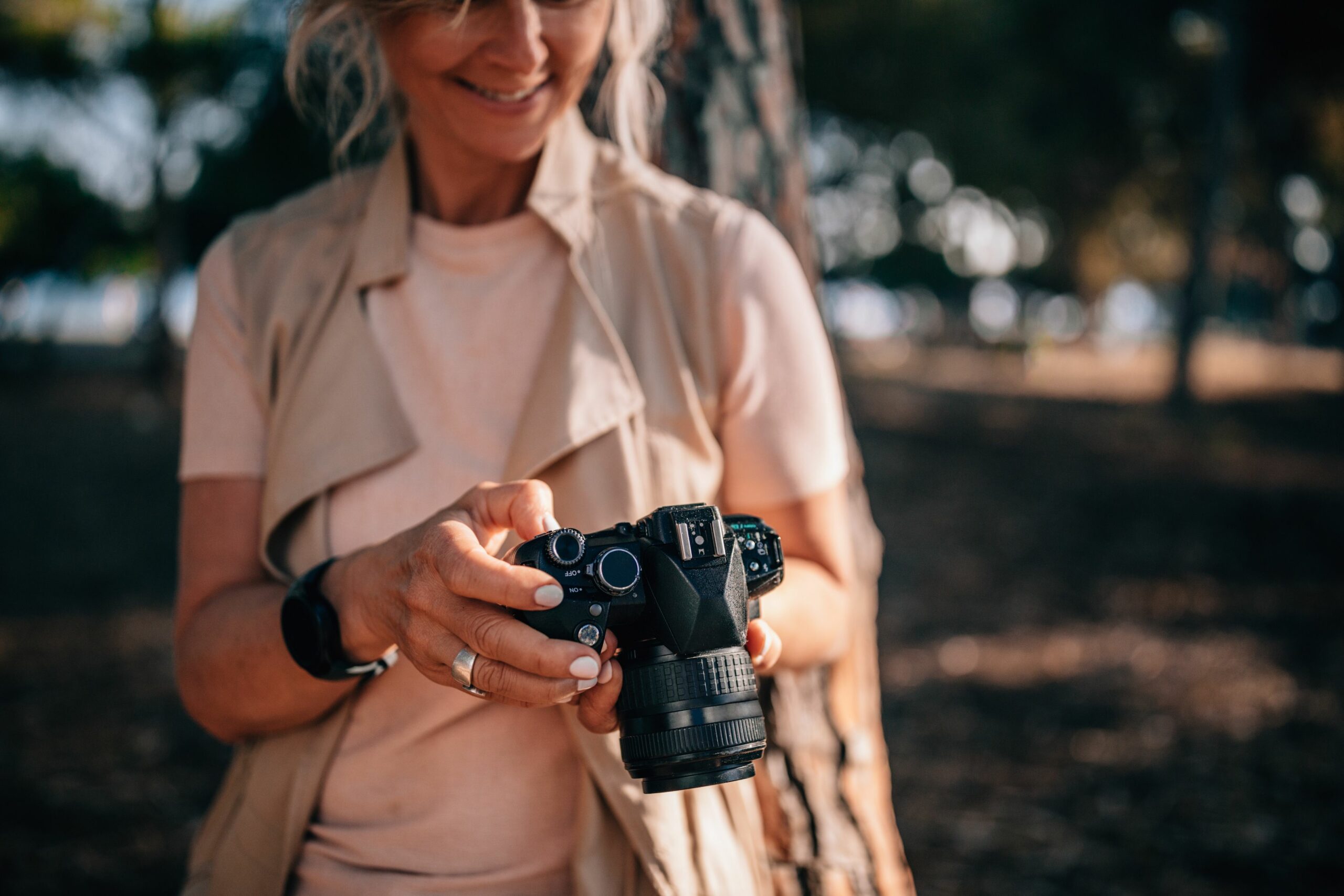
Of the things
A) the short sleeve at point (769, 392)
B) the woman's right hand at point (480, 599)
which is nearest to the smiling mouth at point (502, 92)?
the short sleeve at point (769, 392)

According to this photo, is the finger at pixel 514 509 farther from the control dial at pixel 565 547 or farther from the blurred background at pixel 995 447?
the blurred background at pixel 995 447

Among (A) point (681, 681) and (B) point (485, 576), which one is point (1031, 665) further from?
(B) point (485, 576)

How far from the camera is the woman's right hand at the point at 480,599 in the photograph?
4.04 feet

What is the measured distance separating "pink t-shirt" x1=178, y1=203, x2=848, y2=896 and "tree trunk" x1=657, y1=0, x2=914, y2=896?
2.61 feet

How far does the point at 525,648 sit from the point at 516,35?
0.90m

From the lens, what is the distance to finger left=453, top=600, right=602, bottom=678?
1.23 m

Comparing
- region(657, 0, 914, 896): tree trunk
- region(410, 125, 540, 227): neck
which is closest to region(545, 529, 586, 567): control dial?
region(410, 125, 540, 227): neck

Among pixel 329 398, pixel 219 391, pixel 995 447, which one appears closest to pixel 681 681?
pixel 329 398

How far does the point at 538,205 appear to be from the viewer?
166 cm

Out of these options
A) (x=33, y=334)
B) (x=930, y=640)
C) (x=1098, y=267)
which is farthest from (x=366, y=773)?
(x=1098, y=267)

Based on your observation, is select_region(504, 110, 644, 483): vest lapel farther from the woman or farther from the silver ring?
the silver ring

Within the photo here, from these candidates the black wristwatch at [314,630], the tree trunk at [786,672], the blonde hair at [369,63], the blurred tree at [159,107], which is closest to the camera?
the black wristwatch at [314,630]

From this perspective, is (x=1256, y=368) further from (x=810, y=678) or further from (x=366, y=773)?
(x=366, y=773)

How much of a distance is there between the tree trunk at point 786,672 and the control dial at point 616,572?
43.7 inches
